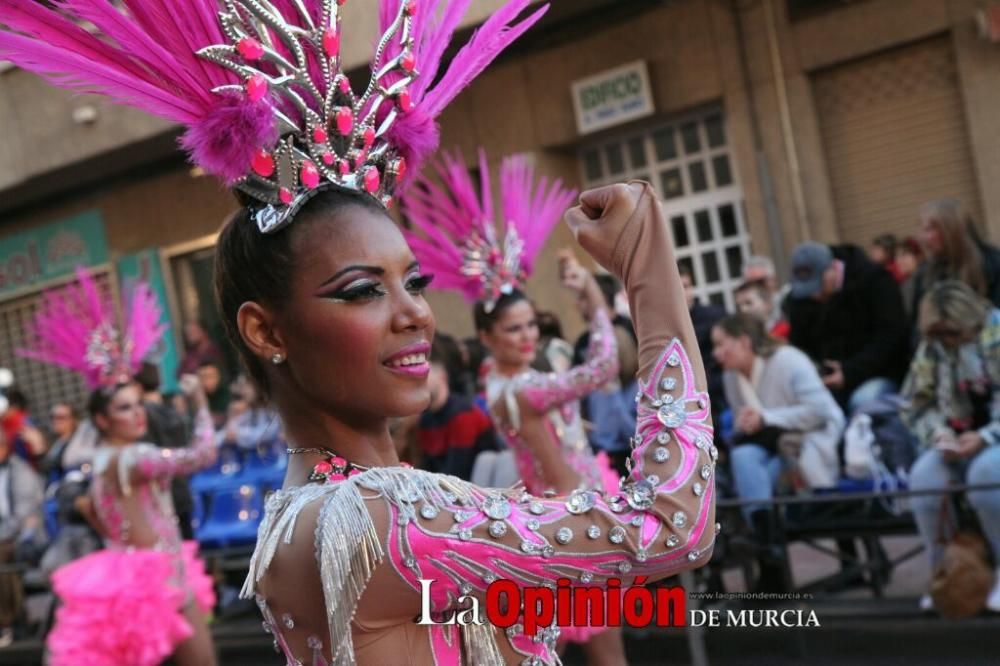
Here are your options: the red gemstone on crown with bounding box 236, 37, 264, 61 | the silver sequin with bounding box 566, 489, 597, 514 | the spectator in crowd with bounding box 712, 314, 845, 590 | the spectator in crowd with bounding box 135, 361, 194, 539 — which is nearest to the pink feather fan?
the red gemstone on crown with bounding box 236, 37, 264, 61

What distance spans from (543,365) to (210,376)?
18.3ft

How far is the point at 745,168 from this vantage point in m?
11.0

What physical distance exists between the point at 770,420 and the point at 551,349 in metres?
1.88

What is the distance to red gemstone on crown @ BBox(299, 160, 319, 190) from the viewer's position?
1.97 metres

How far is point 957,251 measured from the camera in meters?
5.90

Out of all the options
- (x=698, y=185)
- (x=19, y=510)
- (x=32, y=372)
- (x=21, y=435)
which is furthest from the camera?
(x=32, y=372)

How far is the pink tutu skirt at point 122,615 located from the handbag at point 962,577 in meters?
3.71

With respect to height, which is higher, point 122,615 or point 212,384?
point 212,384

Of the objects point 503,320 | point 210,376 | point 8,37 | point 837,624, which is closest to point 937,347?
point 837,624

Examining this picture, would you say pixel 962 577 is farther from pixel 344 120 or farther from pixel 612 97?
pixel 612 97

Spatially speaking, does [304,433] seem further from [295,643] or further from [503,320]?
[503,320]

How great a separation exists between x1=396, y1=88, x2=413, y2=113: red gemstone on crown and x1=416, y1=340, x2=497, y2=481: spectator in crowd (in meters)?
5.39

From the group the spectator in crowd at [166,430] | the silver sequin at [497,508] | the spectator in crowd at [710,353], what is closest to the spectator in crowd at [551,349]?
the spectator in crowd at [710,353]

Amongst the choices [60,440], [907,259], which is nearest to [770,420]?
[907,259]
